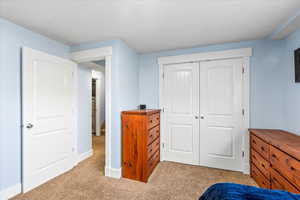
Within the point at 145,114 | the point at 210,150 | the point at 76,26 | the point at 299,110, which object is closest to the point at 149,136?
the point at 145,114

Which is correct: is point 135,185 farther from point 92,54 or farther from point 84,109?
point 92,54

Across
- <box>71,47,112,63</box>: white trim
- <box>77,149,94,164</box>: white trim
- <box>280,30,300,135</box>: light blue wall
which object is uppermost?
<box>71,47,112,63</box>: white trim

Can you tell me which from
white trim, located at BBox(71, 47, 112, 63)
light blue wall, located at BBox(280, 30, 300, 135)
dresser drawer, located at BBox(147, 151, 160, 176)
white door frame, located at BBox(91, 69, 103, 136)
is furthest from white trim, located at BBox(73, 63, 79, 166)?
light blue wall, located at BBox(280, 30, 300, 135)

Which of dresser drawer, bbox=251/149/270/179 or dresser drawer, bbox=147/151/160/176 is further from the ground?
dresser drawer, bbox=251/149/270/179

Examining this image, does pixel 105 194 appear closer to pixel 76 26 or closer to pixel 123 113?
pixel 123 113

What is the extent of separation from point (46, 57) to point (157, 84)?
195 centimetres

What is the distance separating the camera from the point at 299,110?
6.09ft

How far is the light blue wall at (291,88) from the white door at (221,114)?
0.58 m

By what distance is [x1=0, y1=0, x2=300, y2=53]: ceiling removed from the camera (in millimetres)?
1470

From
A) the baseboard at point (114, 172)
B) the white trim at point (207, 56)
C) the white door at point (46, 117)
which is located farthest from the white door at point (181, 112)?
the white door at point (46, 117)

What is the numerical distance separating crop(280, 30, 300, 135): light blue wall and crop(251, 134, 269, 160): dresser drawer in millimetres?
487

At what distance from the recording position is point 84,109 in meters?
2.99

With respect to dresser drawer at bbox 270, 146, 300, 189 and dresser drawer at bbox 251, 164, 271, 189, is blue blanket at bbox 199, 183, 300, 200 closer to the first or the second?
dresser drawer at bbox 270, 146, 300, 189

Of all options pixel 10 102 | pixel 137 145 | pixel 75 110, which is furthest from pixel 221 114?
pixel 10 102
